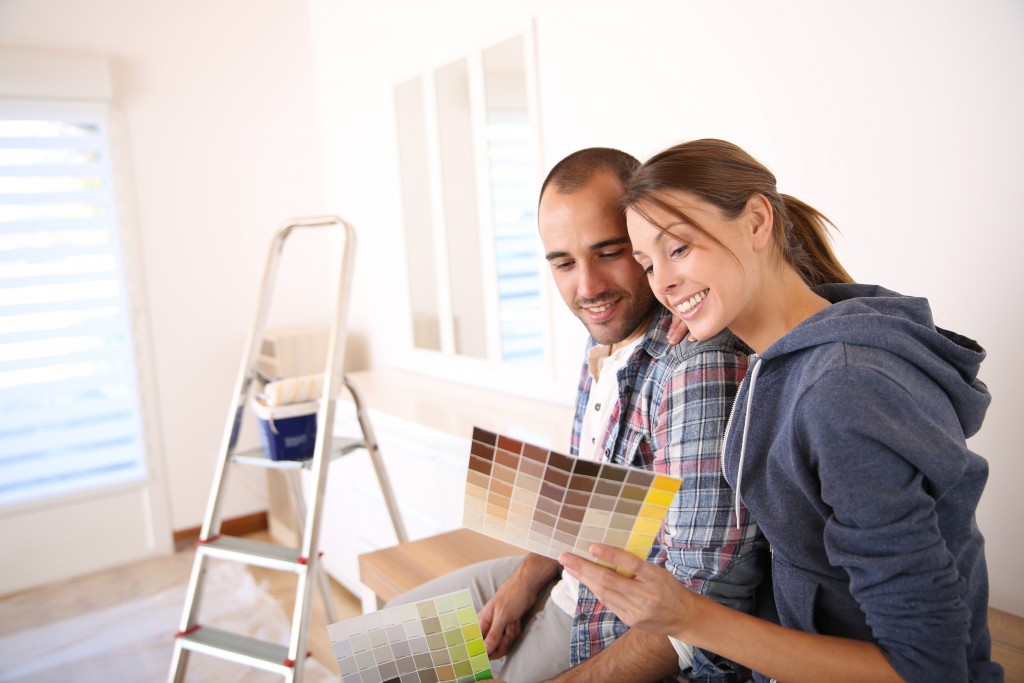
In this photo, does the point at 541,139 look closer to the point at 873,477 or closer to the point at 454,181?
the point at 454,181

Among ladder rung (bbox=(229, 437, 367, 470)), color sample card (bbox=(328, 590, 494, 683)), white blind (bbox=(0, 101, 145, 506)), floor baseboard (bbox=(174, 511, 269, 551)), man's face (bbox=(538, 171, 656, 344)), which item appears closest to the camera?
color sample card (bbox=(328, 590, 494, 683))

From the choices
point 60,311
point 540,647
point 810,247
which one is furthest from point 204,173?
point 810,247

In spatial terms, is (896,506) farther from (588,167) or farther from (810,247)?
(588,167)

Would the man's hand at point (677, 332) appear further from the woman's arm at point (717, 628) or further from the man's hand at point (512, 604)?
the man's hand at point (512, 604)

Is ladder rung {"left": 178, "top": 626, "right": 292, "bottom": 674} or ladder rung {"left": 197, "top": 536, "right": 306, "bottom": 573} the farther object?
ladder rung {"left": 197, "top": 536, "right": 306, "bottom": 573}

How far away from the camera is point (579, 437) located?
5.14 ft

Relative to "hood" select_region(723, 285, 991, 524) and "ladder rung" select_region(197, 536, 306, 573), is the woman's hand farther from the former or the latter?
"ladder rung" select_region(197, 536, 306, 573)

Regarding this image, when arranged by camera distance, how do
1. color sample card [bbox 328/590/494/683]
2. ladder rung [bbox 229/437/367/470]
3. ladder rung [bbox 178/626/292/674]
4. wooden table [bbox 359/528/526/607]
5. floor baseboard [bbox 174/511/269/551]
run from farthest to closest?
floor baseboard [bbox 174/511/269/551], ladder rung [bbox 229/437/367/470], ladder rung [bbox 178/626/292/674], wooden table [bbox 359/528/526/607], color sample card [bbox 328/590/494/683]

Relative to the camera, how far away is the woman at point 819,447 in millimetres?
848

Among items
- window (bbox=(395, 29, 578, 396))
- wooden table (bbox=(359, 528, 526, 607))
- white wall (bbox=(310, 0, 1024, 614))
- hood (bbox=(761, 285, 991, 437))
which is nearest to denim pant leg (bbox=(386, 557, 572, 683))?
wooden table (bbox=(359, 528, 526, 607))

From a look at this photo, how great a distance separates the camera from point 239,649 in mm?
2102

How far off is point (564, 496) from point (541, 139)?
1783mm

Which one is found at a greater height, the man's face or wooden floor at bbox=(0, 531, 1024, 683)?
the man's face

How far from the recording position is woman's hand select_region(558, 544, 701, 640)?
93cm
